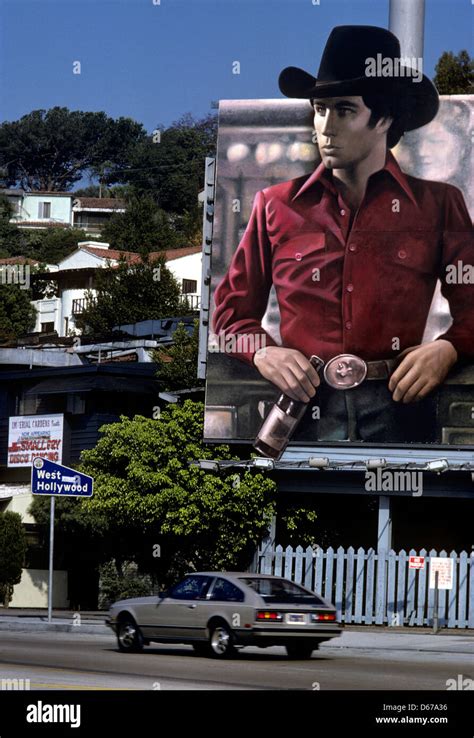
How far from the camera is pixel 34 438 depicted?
44094 millimetres

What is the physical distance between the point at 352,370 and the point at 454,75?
22.4 meters

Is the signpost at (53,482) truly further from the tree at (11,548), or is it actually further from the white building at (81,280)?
the white building at (81,280)

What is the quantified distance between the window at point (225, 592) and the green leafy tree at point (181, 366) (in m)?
17.2

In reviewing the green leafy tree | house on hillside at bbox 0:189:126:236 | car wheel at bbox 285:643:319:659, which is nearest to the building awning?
the green leafy tree

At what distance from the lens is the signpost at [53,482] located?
29438 millimetres

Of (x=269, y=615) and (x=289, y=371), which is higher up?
(x=289, y=371)

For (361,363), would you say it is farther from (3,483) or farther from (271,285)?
(3,483)

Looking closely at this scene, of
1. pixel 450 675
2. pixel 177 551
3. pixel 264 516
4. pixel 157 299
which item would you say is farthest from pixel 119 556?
pixel 157 299

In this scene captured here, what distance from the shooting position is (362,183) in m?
33.4

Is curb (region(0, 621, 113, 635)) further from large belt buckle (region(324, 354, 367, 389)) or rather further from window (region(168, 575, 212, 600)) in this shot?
large belt buckle (region(324, 354, 367, 389))

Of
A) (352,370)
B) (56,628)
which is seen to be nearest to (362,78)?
(352,370)

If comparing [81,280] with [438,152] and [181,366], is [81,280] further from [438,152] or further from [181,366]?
[438,152]

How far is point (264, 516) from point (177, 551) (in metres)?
2.57

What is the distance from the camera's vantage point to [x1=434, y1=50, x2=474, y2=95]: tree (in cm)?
5072
